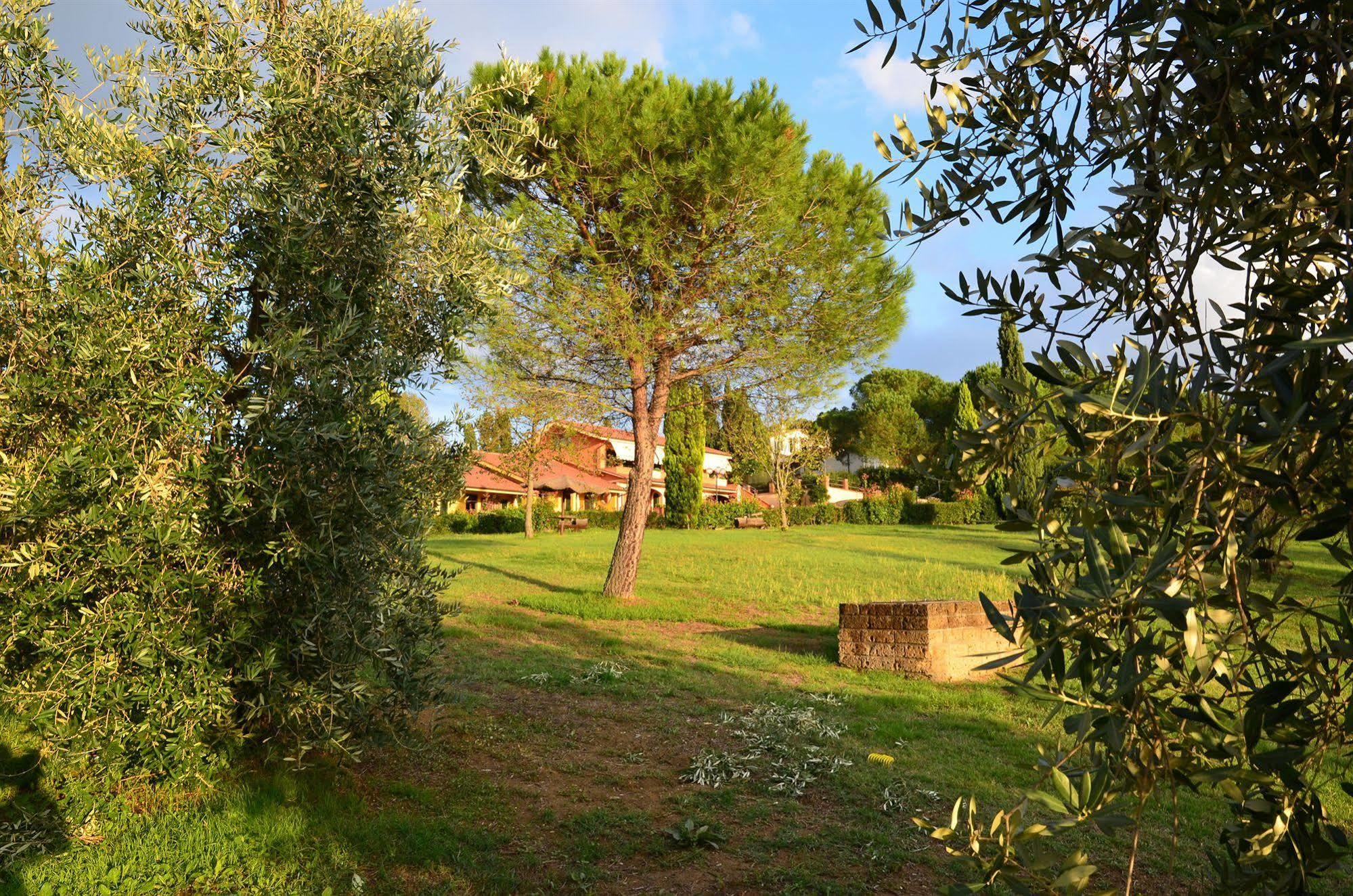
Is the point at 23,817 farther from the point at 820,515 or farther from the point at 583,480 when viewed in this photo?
the point at 583,480

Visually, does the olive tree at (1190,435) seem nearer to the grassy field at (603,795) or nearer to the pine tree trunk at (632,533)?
the grassy field at (603,795)

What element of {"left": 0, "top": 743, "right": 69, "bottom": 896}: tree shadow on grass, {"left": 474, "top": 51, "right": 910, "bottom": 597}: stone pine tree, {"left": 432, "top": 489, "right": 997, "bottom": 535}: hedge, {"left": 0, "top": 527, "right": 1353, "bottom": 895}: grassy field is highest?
{"left": 474, "top": 51, "right": 910, "bottom": 597}: stone pine tree

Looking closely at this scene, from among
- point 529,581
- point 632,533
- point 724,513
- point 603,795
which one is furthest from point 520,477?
point 603,795

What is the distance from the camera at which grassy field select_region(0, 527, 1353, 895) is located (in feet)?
14.5

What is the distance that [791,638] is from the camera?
12.2m

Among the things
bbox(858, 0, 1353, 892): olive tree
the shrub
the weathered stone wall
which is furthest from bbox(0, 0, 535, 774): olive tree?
the shrub

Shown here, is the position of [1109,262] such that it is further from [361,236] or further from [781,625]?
[781,625]

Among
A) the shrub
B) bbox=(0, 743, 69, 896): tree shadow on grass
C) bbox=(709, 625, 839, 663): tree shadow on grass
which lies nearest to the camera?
bbox=(0, 743, 69, 896): tree shadow on grass

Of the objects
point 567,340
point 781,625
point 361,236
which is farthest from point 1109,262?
point 567,340

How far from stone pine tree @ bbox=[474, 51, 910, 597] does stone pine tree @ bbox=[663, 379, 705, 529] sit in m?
23.0

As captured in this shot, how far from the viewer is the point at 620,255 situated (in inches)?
552

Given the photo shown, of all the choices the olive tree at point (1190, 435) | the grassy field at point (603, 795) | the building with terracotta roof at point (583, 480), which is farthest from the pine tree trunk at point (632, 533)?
the building with terracotta roof at point (583, 480)

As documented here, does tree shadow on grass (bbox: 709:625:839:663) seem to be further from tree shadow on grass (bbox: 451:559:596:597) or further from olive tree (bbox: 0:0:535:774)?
olive tree (bbox: 0:0:535:774)

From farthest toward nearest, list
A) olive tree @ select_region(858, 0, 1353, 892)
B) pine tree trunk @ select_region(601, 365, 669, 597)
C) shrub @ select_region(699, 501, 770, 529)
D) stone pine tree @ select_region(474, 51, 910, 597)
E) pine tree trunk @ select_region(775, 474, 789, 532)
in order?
shrub @ select_region(699, 501, 770, 529)
pine tree trunk @ select_region(775, 474, 789, 532)
pine tree trunk @ select_region(601, 365, 669, 597)
stone pine tree @ select_region(474, 51, 910, 597)
olive tree @ select_region(858, 0, 1353, 892)
